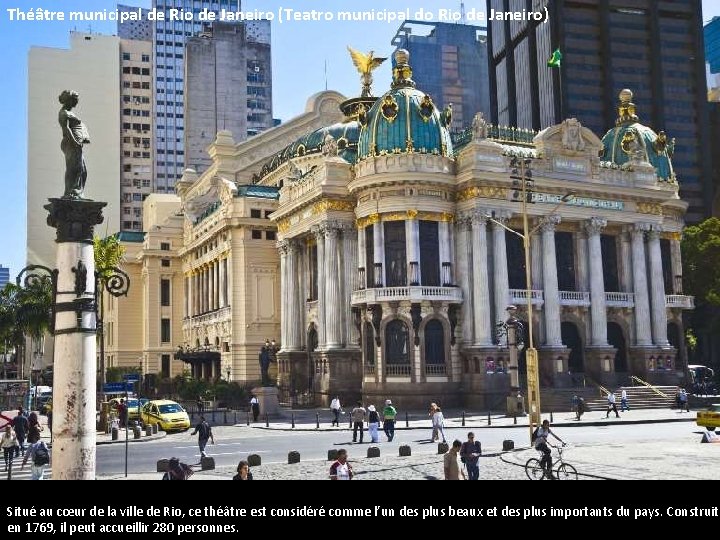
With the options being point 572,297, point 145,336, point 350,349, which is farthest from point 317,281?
point 145,336

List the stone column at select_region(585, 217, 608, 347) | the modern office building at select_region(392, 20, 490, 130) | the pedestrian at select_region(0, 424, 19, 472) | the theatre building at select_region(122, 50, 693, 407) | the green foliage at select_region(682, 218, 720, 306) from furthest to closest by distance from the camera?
the modern office building at select_region(392, 20, 490, 130) → the green foliage at select_region(682, 218, 720, 306) → the stone column at select_region(585, 217, 608, 347) → the theatre building at select_region(122, 50, 693, 407) → the pedestrian at select_region(0, 424, 19, 472)

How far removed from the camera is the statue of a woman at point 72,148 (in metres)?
18.3

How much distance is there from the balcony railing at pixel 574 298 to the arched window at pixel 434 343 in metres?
9.88

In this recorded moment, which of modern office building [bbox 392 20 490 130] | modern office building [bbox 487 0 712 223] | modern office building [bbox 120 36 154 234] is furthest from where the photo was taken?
modern office building [bbox 392 20 490 130]

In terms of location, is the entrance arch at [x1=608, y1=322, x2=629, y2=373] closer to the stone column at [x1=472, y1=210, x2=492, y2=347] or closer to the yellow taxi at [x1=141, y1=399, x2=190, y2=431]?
the stone column at [x1=472, y1=210, x2=492, y2=347]

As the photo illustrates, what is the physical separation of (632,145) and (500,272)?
1837cm

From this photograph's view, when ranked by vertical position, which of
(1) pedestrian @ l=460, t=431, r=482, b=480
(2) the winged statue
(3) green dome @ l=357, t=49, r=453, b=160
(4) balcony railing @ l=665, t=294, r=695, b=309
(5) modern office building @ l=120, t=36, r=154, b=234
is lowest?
(1) pedestrian @ l=460, t=431, r=482, b=480

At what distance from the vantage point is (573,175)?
61.3 metres

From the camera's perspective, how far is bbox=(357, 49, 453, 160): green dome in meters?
57.9

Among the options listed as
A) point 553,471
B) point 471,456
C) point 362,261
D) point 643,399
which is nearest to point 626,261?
point 643,399

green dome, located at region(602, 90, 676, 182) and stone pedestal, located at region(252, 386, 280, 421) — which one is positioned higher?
green dome, located at region(602, 90, 676, 182)

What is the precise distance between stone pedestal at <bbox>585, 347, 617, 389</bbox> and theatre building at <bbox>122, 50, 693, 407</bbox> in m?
0.14

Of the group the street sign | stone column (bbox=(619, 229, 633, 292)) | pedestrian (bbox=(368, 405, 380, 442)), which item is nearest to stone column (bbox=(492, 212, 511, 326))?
stone column (bbox=(619, 229, 633, 292))

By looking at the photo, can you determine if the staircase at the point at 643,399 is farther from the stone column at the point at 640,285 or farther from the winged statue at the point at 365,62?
the winged statue at the point at 365,62
